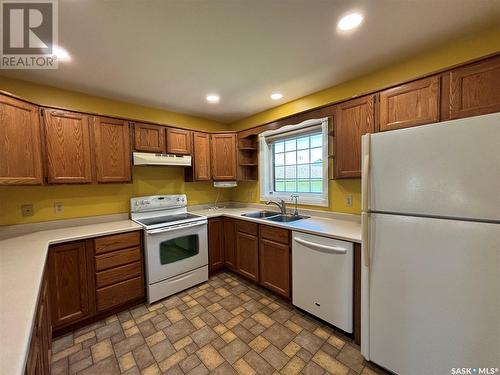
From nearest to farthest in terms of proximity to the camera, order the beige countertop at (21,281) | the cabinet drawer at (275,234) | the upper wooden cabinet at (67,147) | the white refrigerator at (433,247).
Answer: the beige countertop at (21,281)
the white refrigerator at (433,247)
the upper wooden cabinet at (67,147)
the cabinet drawer at (275,234)

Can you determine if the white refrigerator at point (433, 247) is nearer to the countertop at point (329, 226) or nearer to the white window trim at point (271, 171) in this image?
the countertop at point (329, 226)

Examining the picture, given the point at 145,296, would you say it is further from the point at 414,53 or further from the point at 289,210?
the point at 414,53

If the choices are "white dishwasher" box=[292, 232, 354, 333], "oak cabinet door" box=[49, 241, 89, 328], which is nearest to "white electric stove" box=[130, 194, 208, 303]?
"oak cabinet door" box=[49, 241, 89, 328]

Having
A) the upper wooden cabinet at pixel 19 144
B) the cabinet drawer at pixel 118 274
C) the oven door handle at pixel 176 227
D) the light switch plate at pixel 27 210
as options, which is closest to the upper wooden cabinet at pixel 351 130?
the oven door handle at pixel 176 227

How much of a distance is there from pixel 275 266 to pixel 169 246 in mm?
1253

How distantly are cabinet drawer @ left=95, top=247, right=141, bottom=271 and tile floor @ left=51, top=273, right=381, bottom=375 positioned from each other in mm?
531

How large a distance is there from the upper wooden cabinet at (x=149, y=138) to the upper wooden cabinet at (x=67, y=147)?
0.48 metres

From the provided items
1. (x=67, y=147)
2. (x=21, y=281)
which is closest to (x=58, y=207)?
(x=67, y=147)

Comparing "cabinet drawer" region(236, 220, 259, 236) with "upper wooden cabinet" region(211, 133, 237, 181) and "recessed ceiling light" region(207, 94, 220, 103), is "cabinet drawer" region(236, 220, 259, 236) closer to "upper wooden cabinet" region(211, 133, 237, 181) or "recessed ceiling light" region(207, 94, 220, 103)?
"upper wooden cabinet" region(211, 133, 237, 181)

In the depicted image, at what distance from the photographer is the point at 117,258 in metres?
2.12

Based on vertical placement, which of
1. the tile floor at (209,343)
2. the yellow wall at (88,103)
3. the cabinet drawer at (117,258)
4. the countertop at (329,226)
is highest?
the yellow wall at (88,103)

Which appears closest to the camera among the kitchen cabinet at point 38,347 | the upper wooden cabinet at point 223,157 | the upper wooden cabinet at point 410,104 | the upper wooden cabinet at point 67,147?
the kitchen cabinet at point 38,347

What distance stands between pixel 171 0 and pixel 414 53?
196 centimetres

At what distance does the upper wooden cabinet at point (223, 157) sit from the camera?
10.6 feet
